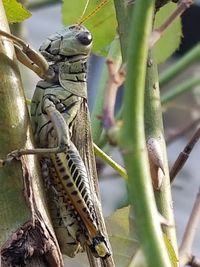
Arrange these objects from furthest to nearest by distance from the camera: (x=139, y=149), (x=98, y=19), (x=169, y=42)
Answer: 1. (x=169, y=42)
2. (x=98, y=19)
3. (x=139, y=149)

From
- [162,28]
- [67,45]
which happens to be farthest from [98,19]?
[162,28]

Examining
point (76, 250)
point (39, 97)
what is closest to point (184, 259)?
point (76, 250)

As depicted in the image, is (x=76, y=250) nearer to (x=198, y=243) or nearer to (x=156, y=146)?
(x=156, y=146)

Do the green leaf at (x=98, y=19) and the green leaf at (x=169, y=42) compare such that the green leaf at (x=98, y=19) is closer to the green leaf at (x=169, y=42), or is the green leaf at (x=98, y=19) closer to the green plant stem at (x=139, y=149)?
the green leaf at (x=169, y=42)

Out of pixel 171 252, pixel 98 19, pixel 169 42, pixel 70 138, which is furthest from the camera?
→ pixel 169 42

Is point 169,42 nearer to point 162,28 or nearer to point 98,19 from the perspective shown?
point 98,19

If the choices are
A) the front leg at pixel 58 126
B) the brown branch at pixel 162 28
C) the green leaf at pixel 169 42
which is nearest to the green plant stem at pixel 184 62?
the green leaf at pixel 169 42
